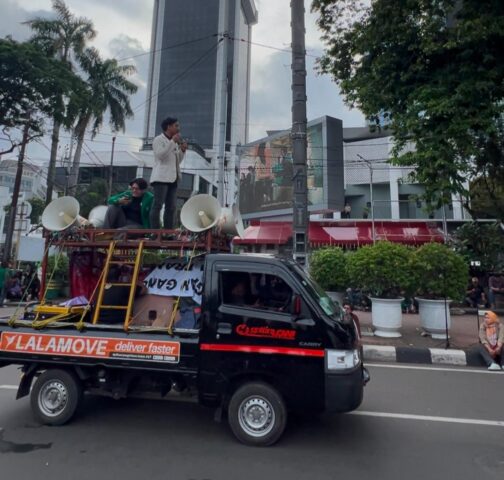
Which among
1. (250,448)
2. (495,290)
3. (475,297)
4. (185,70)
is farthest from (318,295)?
(185,70)

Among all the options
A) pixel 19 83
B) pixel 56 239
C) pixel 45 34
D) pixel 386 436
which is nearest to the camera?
pixel 386 436

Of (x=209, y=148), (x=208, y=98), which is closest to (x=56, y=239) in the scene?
(x=209, y=148)

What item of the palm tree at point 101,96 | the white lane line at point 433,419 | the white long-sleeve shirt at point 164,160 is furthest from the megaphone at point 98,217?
the palm tree at point 101,96

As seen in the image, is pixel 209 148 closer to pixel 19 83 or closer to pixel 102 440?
pixel 19 83

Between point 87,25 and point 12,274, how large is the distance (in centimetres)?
1652

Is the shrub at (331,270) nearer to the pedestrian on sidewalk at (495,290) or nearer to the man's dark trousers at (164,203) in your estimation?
the man's dark trousers at (164,203)

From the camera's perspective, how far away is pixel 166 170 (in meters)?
5.38

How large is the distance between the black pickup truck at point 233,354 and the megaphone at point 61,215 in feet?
3.98

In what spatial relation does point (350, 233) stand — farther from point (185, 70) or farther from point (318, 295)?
point (185, 70)

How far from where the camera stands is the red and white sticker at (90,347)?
371 centimetres

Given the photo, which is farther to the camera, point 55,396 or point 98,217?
point 98,217

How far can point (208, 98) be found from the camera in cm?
7231

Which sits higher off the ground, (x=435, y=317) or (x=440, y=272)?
(x=440, y=272)

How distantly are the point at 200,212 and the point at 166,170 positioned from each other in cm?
144
